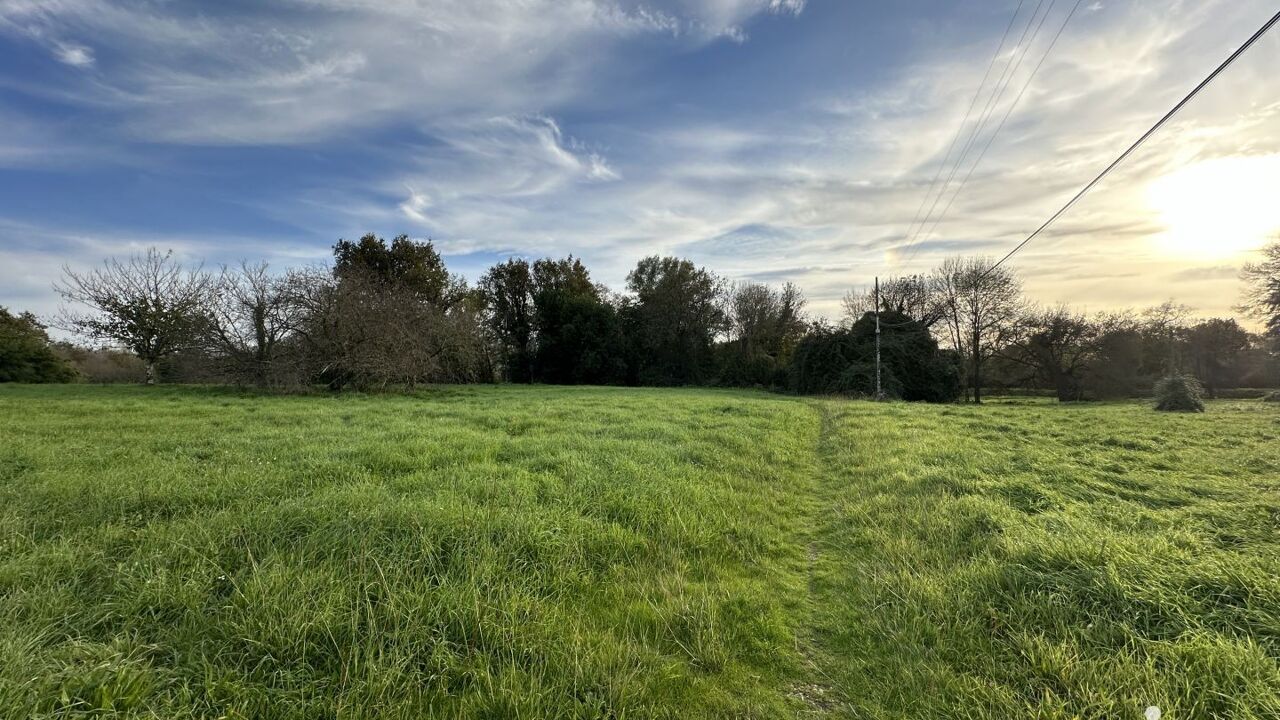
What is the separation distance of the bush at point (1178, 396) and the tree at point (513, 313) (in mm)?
36759

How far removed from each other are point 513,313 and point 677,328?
568 inches

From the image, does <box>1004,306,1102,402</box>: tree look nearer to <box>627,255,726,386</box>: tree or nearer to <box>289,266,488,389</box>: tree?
<box>627,255,726,386</box>: tree

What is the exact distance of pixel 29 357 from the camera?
23.8 meters

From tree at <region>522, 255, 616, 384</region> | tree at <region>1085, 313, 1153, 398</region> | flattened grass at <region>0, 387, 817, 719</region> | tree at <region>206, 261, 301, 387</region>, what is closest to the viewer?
flattened grass at <region>0, 387, 817, 719</region>

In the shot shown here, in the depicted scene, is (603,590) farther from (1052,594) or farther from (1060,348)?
(1060,348)

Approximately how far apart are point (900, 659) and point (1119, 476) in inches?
263

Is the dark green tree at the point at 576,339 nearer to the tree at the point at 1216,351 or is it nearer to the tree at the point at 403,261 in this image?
the tree at the point at 403,261

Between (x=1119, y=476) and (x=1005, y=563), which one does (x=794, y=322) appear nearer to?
(x=1119, y=476)

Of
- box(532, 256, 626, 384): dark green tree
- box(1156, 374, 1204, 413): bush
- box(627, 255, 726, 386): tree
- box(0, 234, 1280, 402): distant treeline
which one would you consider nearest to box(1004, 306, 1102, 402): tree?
box(0, 234, 1280, 402): distant treeline

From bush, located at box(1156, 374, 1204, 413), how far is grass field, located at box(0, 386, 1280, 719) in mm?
18924

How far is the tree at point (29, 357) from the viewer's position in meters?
22.8

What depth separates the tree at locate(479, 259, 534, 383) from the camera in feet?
131

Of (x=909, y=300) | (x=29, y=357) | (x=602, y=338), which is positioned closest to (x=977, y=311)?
(x=909, y=300)

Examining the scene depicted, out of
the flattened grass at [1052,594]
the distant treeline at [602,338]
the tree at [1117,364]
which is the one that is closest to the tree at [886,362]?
the distant treeline at [602,338]
